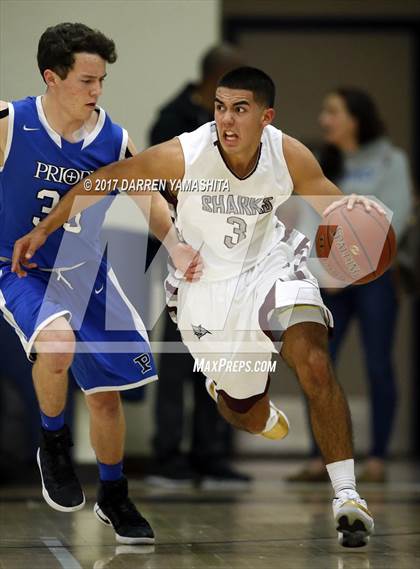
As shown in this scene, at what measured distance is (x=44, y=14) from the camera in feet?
16.6

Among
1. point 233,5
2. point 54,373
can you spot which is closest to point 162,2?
point 54,373

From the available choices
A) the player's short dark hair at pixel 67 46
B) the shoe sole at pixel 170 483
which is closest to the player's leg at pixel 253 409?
the player's short dark hair at pixel 67 46

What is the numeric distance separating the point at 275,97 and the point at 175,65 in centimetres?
136

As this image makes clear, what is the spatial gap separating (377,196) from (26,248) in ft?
7.18

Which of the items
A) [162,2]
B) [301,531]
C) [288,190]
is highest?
[162,2]

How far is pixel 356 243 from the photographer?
15.8 feet

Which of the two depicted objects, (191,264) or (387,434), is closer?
(191,264)

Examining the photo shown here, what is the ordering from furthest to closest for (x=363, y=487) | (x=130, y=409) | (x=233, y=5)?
(x=233, y=5) → (x=130, y=409) → (x=363, y=487)

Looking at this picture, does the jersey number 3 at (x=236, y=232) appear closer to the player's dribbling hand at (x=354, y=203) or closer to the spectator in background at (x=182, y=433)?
the player's dribbling hand at (x=354, y=203)

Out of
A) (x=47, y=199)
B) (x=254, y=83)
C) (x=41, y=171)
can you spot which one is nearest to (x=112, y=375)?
(x=47, y=199)

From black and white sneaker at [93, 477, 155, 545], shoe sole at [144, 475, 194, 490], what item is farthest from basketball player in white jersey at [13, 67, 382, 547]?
shoe sole at [144, 475, 194, 490]

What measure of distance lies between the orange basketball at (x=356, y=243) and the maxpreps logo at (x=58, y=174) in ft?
3.16

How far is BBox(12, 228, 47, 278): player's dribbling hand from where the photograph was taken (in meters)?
4.77

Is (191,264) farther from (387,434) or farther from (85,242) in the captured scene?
(387,434)
